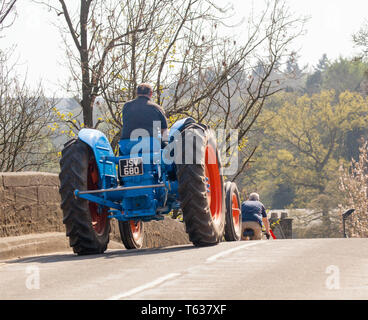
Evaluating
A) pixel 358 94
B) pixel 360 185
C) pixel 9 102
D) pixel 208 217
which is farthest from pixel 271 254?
pixel 358 94

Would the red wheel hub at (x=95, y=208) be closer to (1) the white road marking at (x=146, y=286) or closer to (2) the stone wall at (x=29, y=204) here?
(2) the stone wall at (x=29, y=204)

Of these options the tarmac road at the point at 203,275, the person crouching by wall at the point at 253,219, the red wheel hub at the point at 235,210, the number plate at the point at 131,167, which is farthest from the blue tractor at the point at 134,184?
the person crouching by wall at the point at 253,219

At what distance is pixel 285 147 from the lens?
3285 inches

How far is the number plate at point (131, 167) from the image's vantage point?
33.7ft

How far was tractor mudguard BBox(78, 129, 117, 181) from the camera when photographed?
10.6 m

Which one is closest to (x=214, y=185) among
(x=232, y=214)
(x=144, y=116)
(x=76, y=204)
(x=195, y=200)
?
(x=232, y=214)

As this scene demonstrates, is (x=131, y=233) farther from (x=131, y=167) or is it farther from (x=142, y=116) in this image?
(x=142, y=116)

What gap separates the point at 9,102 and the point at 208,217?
555 inches

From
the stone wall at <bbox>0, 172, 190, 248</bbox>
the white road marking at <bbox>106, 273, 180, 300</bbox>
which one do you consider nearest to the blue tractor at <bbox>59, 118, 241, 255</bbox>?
the stone wall at <bbox>0, 172, 190, 248</bbox>

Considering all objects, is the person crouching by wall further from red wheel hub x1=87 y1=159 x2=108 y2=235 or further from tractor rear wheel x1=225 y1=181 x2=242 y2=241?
red wheel hub x1=87 y1=159 x2=108 y2=235

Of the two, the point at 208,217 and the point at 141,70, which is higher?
the point at 141,70

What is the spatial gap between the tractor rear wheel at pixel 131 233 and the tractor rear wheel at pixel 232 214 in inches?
59.4
